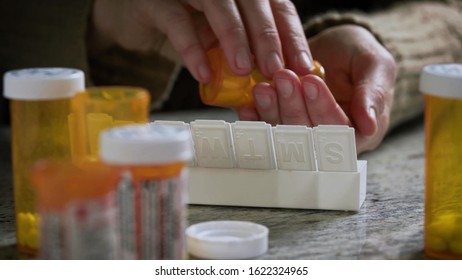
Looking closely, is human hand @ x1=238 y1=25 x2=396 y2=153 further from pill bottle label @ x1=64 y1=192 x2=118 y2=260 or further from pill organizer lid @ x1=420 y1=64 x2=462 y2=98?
pill bottle label @ x1=64 y1=192 x2=118 y2=260

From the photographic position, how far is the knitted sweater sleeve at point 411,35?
4.53 feet

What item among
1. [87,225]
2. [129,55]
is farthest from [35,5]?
[87,225]

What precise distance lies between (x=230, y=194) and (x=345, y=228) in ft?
0.47

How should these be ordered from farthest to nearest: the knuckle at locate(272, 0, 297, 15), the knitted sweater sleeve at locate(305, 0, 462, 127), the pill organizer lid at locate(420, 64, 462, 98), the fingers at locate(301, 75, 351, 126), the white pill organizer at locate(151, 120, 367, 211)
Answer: the knitted sweater sleeve at locate(305, 0, 462, 127) < the knuckle at locate(272, 0, 297, 15) < the fingers at locate(301, 75, 351, 126) < the white pill organizer at locate(151, 120, 367, 211) < the pill organizer lid at locate(420, 64, 462, 98)

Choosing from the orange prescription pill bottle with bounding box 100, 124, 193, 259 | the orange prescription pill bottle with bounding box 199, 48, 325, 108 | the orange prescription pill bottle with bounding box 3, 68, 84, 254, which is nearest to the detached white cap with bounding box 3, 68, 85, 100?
the orange prescription pill bottle with bounding box 3, 68, 84, 254

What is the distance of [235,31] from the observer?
40.2 inches

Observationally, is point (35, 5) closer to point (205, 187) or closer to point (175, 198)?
point (205, 187)

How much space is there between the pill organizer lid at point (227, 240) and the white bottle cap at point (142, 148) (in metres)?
0.14

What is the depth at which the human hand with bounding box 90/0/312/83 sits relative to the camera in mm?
1004

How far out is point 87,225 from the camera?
568 millimetres

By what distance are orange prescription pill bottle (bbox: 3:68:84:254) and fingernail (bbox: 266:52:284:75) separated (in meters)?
0.32

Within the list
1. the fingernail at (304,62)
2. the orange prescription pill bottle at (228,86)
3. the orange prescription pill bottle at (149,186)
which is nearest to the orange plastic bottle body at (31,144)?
the orange prescription pill bottle at (149,186)

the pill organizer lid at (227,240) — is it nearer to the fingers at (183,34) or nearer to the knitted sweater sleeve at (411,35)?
the fingers at (183,34)

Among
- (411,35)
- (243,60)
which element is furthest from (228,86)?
(411,35)
